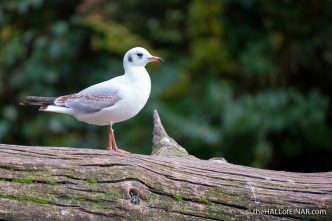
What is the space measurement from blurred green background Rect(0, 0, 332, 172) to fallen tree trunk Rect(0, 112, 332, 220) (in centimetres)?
248

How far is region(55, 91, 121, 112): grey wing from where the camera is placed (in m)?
3.57

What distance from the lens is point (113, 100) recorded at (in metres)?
3.56

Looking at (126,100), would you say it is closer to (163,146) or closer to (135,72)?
(135,72)

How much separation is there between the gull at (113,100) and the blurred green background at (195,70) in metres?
1.94

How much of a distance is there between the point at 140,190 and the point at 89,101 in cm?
90

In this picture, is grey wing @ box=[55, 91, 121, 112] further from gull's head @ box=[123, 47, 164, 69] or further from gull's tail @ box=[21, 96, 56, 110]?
gull's head @ box=[123, 47, 164, 69]

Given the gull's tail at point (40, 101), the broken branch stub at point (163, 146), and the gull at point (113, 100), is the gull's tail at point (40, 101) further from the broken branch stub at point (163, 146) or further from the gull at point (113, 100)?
the broken branch stub at point (163, 146)

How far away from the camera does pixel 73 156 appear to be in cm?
299

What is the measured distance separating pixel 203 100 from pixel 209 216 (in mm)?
3046

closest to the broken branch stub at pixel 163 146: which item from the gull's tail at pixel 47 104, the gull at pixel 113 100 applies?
the gull at pixel 113 100

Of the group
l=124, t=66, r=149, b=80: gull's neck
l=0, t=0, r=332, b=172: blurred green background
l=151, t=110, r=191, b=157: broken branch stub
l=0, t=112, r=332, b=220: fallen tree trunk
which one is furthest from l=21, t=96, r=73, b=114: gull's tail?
l=0, t=0, r=332, b=172: blurred green background

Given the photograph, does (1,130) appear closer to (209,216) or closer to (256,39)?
(256,39)

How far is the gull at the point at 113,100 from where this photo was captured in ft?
11.6

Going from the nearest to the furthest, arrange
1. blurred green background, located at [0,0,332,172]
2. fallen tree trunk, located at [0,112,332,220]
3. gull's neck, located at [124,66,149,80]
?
fallen tree trunk, located at [0,112,332,220], gull's neck, located at [124,66,149,80], blurred green background, located at [0,0,332,172]
